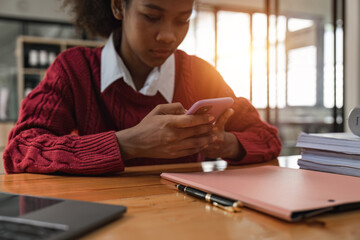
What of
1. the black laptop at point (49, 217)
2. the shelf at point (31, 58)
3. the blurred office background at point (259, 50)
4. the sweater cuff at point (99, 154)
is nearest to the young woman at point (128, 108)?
the sweater cuff at point (99, 154)

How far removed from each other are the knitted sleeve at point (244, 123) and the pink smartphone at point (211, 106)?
0.23m

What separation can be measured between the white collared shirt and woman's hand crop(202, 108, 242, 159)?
28cm

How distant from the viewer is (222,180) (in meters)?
0.59

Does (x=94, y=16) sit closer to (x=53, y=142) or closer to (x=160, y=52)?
(x=160, y=52)

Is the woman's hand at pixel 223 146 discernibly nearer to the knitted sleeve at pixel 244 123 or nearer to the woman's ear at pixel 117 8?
the knitted sleeve at pixel 244 123

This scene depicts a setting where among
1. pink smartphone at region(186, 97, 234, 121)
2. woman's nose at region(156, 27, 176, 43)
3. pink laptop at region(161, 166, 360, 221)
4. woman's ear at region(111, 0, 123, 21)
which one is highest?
woman's ear at region(111, 0, 123, 21)

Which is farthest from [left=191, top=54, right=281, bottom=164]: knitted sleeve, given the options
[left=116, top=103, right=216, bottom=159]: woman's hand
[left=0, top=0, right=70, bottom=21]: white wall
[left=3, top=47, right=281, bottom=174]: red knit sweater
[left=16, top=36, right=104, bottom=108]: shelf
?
[left=0, top=0, right=70, bottom=21]: white wall

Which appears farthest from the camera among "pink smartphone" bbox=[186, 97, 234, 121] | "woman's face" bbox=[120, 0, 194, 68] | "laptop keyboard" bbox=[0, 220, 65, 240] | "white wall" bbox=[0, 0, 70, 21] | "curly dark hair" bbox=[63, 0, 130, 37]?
"white wall" bbox=[0, 0, 70, 21]

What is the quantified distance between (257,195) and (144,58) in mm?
654

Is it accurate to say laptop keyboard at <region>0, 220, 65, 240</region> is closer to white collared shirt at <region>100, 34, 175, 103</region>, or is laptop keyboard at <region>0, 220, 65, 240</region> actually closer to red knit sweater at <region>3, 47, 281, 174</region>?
red knit sweater at <region>3, 47, 281, 174</region>

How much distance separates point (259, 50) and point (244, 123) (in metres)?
5.21

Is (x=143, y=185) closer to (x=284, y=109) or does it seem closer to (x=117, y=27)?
(x=117, y=27)

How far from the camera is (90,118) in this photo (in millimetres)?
1039

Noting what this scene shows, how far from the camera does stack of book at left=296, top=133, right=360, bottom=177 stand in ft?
2.21
